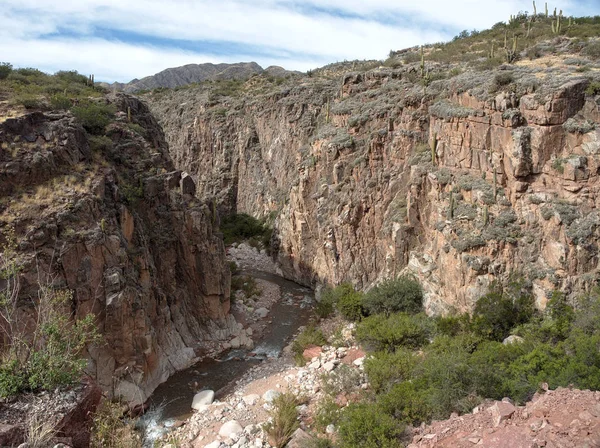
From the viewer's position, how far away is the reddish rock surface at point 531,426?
9516 mm

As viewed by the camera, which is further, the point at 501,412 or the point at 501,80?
the point at 501,80

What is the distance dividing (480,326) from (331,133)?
19.7 metres

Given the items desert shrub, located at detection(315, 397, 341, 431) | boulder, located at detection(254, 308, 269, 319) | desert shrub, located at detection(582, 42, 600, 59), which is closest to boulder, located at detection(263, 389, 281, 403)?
desert shrub, located at detection(315, 397, 341, 431)

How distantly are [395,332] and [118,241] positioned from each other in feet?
40.9

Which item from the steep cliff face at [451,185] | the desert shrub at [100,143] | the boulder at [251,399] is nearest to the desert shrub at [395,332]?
the steep cliff face at [451,185]

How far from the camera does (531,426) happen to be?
1011cm

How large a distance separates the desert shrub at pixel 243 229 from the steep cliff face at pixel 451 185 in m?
7.20

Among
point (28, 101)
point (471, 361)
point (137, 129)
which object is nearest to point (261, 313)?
point (137, 129)

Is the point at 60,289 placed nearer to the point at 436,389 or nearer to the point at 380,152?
the point at 436,389

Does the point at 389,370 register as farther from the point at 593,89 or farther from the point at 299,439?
the point at 593,89

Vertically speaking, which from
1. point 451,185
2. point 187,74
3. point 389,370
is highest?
point 187,74

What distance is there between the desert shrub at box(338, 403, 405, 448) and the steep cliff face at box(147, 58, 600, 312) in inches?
390

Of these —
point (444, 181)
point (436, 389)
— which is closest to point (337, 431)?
point (436, 389)

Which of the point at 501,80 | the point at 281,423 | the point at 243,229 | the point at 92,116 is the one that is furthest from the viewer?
the point at 243,229
